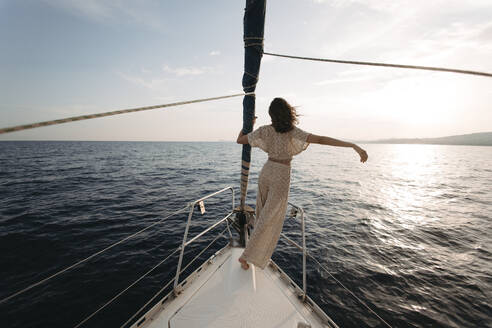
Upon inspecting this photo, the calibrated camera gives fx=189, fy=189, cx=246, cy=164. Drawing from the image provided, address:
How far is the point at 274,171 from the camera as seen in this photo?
2.49 meters

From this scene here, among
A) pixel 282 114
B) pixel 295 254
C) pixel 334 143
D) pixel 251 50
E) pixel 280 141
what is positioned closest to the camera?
pixel 334 143

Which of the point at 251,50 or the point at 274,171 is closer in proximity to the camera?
the point at 274,171

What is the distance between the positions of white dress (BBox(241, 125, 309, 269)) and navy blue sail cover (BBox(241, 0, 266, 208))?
1.01 m

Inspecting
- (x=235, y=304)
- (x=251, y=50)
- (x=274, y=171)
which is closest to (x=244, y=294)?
(x=235, y=304)

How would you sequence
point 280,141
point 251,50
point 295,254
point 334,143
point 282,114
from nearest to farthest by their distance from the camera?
point 334,143 < point 282,114 < point 280,141 < point 251,50 < point 295,254

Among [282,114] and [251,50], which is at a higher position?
[251,50]

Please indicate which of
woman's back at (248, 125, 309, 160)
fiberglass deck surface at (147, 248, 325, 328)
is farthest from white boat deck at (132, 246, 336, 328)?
woman's back at (248, 125, 309, 160)

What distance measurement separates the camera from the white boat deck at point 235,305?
2.04m

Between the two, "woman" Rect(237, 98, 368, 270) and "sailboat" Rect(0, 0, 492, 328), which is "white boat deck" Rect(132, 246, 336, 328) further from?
"woman" Rect(237, 98, 368, 270)

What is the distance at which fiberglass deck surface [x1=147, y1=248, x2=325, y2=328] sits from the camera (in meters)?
2.04

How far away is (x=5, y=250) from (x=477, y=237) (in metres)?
19.7

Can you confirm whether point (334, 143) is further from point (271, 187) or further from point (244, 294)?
point (244, 294)

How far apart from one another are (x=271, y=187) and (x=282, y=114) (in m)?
0.94

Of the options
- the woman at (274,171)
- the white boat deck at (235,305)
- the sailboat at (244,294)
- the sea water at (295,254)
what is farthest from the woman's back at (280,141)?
the sea water at (295,254)
